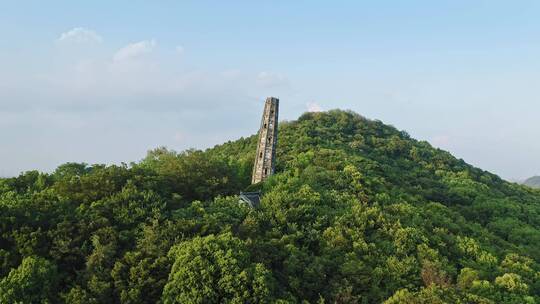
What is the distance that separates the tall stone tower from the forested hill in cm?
187

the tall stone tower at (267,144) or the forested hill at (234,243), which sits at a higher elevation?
the tall stone tower at (267,144)

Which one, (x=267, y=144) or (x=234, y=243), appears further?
(x=267, y=144)

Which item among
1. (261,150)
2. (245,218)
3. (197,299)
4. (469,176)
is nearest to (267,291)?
(197,299)

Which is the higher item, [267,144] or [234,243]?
[267,144]

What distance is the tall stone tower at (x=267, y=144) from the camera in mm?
49812

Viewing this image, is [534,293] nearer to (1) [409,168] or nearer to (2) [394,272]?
(2) [394,272]

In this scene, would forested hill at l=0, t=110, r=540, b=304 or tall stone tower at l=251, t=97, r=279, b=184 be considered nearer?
forested hill at l=0, t=110, r=540, b=304

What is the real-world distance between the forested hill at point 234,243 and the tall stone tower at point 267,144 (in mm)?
1869

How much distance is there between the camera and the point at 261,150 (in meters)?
50.4

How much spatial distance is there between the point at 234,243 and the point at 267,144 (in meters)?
21.4

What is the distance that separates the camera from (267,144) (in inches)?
1984

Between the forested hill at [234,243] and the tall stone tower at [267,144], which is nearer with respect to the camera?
the forested hill at [234,243]

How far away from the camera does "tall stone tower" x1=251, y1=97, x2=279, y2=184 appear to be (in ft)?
163

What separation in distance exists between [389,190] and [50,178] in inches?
1211
